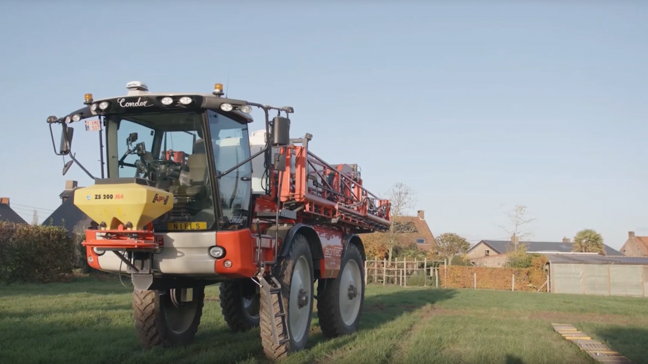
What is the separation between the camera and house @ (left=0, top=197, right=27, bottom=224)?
4432 cm

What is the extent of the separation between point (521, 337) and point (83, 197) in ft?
24.4

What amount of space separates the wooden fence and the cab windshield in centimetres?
2880

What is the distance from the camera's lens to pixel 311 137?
887 cm

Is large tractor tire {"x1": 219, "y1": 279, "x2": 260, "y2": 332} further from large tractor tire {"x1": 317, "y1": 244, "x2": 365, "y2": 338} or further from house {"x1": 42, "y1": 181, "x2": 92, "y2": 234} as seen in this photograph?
house {"x1": 42, "y1": 181, "x2": 92, "y2": 234}

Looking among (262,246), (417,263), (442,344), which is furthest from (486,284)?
(262,246)

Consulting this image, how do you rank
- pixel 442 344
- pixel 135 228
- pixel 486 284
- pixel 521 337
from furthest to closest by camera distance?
pixel 486 284 < pixel 521 337 < pixel 442 344 < pixel 135 228

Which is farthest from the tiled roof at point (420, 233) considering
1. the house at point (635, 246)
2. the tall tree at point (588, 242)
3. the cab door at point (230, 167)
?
the cab door at point (230, 167)

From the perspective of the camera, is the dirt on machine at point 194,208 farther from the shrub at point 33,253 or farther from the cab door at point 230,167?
the shrub at point 33,253

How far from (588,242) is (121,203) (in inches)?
2431

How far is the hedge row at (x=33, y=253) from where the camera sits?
24.7m

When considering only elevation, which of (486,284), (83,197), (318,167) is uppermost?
(318,167)

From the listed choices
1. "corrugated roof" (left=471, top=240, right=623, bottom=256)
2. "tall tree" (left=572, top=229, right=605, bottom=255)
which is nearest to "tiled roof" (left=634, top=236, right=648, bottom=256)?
"corrugated roof" (left=471, top=240, right=623, bottom=256)

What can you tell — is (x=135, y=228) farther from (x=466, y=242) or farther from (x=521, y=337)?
(x=466, y=242)

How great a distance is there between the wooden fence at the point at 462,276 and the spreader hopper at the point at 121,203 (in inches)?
1175
